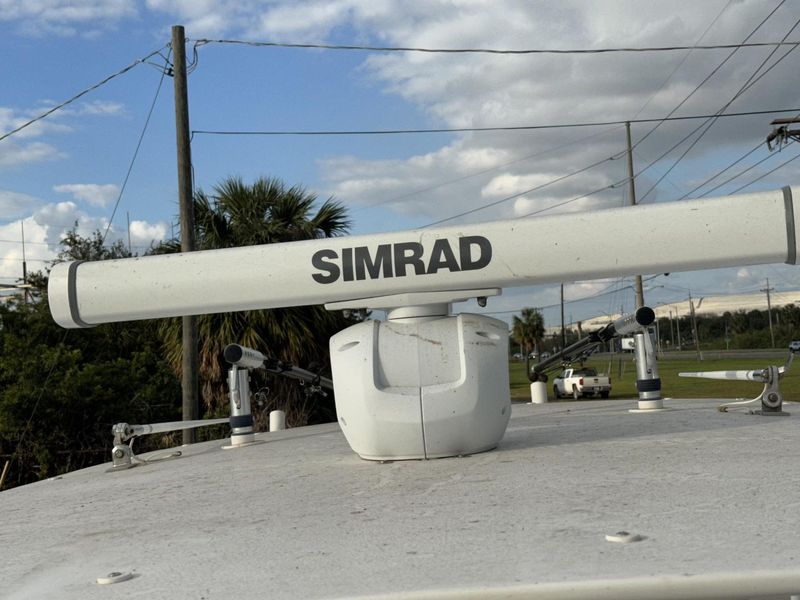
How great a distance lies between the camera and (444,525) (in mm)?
3027

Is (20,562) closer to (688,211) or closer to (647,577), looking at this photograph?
(647,577)

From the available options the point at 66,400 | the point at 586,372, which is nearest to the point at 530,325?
the point at 586,372

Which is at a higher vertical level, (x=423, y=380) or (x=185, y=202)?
(x=185, y=202)

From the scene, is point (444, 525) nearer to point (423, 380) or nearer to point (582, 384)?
point (423, 380)

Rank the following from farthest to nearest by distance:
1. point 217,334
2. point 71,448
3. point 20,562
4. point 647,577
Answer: point 71,448 → point 217,334 → point 20,562 → point 647,577

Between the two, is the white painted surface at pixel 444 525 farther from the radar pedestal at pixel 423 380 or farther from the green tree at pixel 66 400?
the green tree at pixel 66 400

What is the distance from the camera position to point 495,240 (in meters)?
4.55

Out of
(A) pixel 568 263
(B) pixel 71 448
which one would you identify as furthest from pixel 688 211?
(B) pixel 71 448

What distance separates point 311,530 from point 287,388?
1105cm

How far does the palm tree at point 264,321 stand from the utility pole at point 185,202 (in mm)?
1078

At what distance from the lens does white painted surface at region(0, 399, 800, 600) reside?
2328 mm

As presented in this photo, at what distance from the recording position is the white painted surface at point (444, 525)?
7.64 ft

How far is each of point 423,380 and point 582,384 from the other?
29703 millimetres

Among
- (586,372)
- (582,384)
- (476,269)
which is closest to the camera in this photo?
(476,269)
